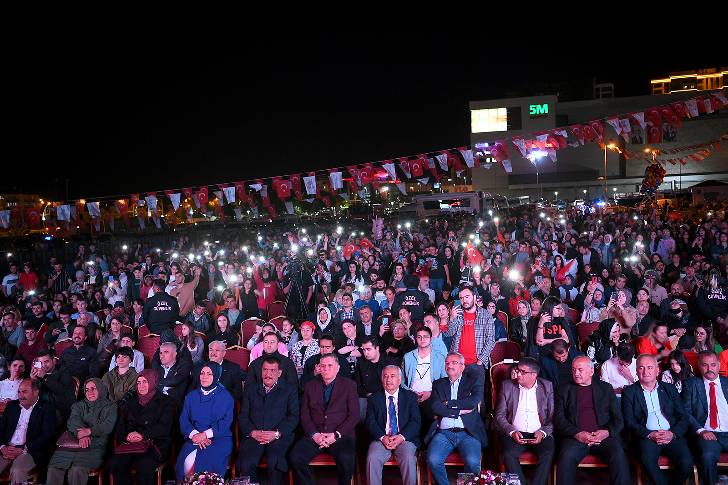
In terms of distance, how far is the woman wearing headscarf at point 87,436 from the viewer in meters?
5.09

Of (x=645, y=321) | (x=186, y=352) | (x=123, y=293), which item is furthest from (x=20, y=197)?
(x=645, y=321)

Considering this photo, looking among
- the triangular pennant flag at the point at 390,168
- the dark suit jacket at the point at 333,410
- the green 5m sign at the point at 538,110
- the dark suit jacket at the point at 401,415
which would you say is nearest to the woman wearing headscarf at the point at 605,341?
the dark suit jacket at the point at 401,415

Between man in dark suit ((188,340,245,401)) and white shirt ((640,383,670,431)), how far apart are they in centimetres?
389

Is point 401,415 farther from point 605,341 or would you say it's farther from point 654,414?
point 605,341

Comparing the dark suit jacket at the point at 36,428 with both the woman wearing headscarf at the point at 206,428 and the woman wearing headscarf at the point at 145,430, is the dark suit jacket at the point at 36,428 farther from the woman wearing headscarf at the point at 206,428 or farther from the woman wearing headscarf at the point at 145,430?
the woman wearing headscarf at the point at 206,428

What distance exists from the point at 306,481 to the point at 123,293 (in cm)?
769

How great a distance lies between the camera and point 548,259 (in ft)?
36.4

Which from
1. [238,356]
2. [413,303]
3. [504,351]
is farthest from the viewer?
[413,303]

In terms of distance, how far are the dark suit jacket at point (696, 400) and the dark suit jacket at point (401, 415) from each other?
2384 mm

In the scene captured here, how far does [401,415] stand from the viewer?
203 inches

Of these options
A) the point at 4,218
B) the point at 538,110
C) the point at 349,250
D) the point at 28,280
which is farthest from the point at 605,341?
the point at 538,110

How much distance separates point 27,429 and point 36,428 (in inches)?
3.4

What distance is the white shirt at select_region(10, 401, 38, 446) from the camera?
5.41 metres

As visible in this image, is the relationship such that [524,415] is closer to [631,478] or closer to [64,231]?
[631,478]
